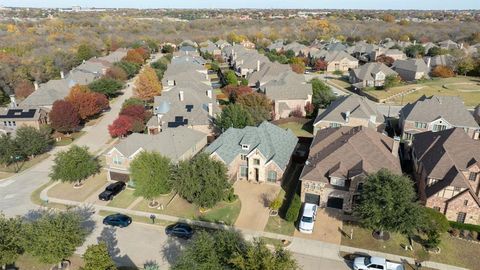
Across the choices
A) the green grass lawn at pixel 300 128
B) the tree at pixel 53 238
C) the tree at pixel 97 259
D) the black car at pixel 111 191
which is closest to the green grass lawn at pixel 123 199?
the black car at pixel 111 191

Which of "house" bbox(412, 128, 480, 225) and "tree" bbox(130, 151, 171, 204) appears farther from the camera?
"tree" bbox(130, 151, 171, 204)

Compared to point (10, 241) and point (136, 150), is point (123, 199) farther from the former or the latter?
point (10, 241)

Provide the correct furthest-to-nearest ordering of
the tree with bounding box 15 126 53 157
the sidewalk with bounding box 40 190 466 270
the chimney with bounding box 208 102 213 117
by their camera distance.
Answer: the chimney with bounding box 208 102 213 117, the tree with bounding box 15 126 53 157, the sidewalk with bounding box 40 190 466 270

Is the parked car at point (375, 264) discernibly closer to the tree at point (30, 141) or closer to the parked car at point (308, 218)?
the parked car at point (308, 218)

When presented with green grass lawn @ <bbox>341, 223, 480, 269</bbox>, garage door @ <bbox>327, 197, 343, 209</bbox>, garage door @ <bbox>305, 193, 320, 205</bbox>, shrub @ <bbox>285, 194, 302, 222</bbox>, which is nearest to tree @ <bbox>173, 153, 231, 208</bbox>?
shrub @ <bbox>285, 194, 302, 222</bbox>

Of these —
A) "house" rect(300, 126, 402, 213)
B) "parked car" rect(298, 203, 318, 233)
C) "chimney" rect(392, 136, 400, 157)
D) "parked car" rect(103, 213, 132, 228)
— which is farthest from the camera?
"chimney" rect(392, 136, 400, 157)

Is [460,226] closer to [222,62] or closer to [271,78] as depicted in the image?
[271,78]

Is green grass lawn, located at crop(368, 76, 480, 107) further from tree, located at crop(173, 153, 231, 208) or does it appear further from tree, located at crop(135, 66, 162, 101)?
tree, located at crop(173, 153, 231, 208)
